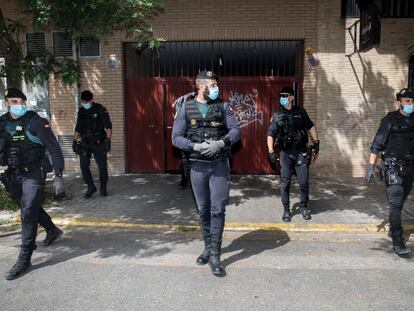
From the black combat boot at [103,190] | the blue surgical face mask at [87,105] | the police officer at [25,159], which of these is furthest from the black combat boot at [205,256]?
the blue surgical face mask at [87,105]

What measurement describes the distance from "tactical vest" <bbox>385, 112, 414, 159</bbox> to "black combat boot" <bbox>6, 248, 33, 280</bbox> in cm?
422

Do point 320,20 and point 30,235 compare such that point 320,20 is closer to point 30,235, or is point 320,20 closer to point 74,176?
point 74,176

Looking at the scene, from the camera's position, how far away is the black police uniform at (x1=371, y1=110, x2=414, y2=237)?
200 inches

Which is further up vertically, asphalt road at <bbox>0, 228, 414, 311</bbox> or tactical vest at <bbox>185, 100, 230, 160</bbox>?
tactical vest at <bbox>185, 100, 230, 160</bbox>

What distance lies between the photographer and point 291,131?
630 centimetres

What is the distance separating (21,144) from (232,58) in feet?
20.6

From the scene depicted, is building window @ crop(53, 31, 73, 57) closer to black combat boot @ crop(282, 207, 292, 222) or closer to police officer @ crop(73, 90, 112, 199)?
police officer @ crop(73, 90, 112, 199)

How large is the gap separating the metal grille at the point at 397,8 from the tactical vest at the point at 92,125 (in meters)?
6.38

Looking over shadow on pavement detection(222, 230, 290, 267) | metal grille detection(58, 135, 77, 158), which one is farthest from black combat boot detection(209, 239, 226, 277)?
metal grille detection(58, 135, 77, 158)

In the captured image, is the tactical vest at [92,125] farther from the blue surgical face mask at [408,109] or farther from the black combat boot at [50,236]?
the blue surgical face mask at [408,109]

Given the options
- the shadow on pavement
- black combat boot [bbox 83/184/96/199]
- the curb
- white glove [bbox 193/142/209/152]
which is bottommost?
the shadow on pavement

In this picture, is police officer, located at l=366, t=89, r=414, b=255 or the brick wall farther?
the brick wall

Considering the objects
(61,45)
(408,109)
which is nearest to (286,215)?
(408,109)

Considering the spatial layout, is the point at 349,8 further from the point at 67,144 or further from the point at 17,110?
the point at 17,110
